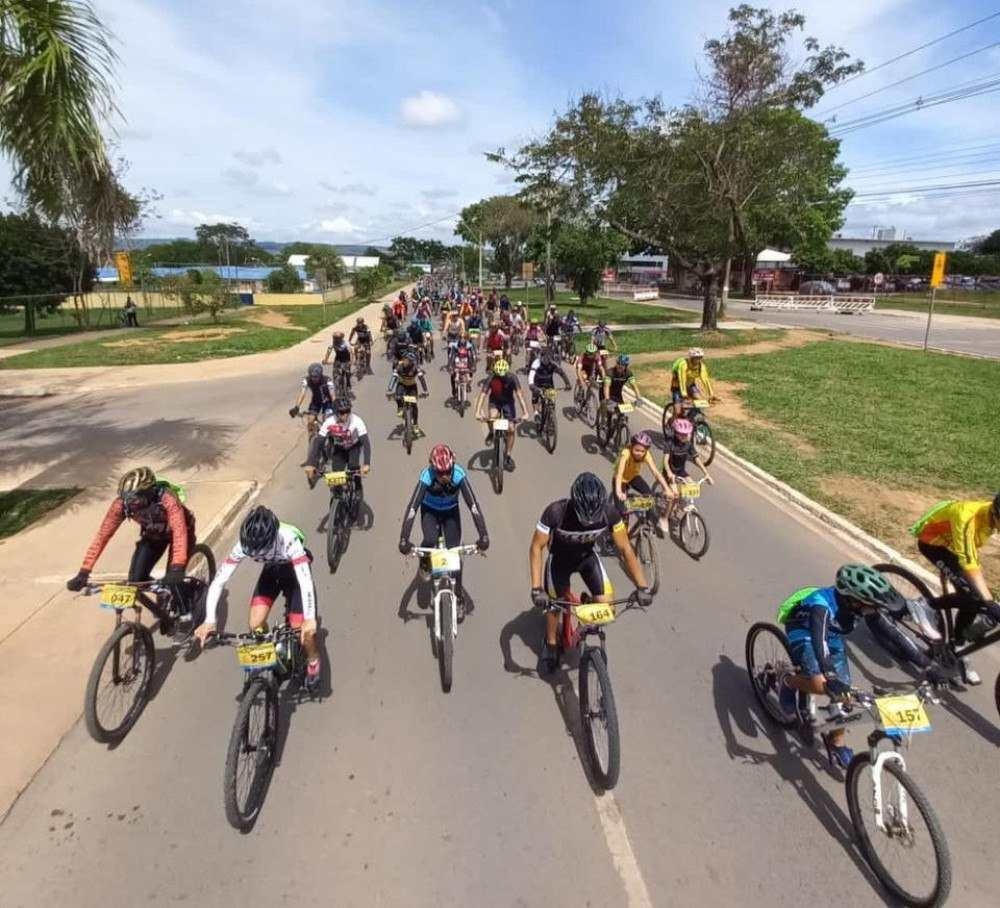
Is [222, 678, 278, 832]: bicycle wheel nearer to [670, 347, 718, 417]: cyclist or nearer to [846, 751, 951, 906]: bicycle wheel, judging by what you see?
[846, 751, 951, 906]: bicycle wheel

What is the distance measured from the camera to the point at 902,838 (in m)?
3.58

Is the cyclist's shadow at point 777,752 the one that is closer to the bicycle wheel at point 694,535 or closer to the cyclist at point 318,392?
the bicycle wheel at point 694,535

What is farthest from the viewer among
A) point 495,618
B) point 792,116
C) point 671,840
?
point 792,116

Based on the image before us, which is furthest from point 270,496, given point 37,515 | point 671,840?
point 671,840

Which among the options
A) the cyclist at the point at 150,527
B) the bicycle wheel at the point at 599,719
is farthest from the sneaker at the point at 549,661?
the cyclist at the point at 150,527

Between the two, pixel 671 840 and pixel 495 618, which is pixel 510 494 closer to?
pixel 495 618

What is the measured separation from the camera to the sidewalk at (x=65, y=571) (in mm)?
4766

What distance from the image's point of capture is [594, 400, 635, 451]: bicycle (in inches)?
445

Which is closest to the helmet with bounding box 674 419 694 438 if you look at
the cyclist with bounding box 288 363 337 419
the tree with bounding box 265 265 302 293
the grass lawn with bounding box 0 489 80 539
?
the cyclist with bounding box 288 363 337 419

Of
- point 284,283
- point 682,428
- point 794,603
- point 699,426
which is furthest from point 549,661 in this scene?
point 284,283

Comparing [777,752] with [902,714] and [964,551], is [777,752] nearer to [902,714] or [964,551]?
[902,714]

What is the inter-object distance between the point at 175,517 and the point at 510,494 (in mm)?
5244

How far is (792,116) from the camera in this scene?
26.1 metres

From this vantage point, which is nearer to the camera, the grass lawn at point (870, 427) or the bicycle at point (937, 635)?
the bicycle at point (937, 635)
